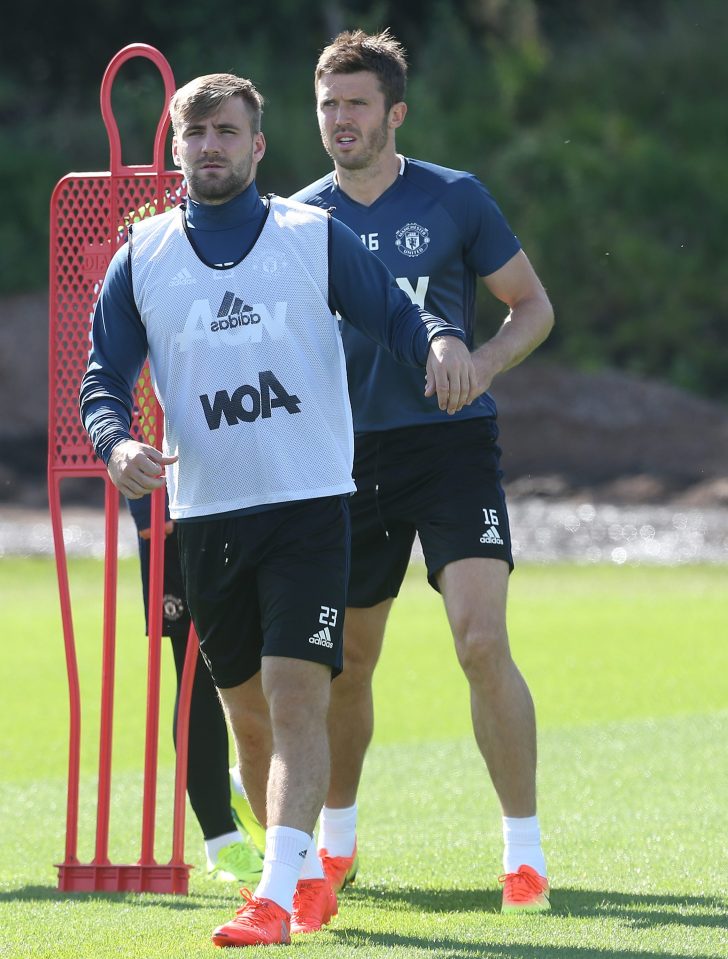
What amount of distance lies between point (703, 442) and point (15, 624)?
53.9 ft

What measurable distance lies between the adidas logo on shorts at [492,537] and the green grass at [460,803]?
1.05 meters

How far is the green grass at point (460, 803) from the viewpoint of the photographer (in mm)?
4246

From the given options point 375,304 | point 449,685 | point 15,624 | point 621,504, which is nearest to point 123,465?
point 375,304

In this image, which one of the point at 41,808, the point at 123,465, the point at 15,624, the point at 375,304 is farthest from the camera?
the point at 15,624

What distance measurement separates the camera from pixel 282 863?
4.13 metres

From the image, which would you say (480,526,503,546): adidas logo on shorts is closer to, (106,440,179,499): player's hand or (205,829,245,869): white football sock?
(106,440,179,499): player's hand

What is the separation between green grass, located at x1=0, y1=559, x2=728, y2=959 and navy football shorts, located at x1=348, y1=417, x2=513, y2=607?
101 cm

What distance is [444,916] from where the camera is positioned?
4.55 m

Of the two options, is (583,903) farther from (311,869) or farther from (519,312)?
(519,312)

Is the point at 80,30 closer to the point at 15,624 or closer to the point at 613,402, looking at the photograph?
the point at 613,402

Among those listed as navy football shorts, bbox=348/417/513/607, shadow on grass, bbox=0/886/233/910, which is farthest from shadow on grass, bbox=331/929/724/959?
navy football shorts, bbox=348/417/513/607

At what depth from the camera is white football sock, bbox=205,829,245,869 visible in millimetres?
5648

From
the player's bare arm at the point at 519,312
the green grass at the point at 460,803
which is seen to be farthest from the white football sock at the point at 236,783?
Answer: the player's bare arm at the point at 519,312

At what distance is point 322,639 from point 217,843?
64.1 inches
